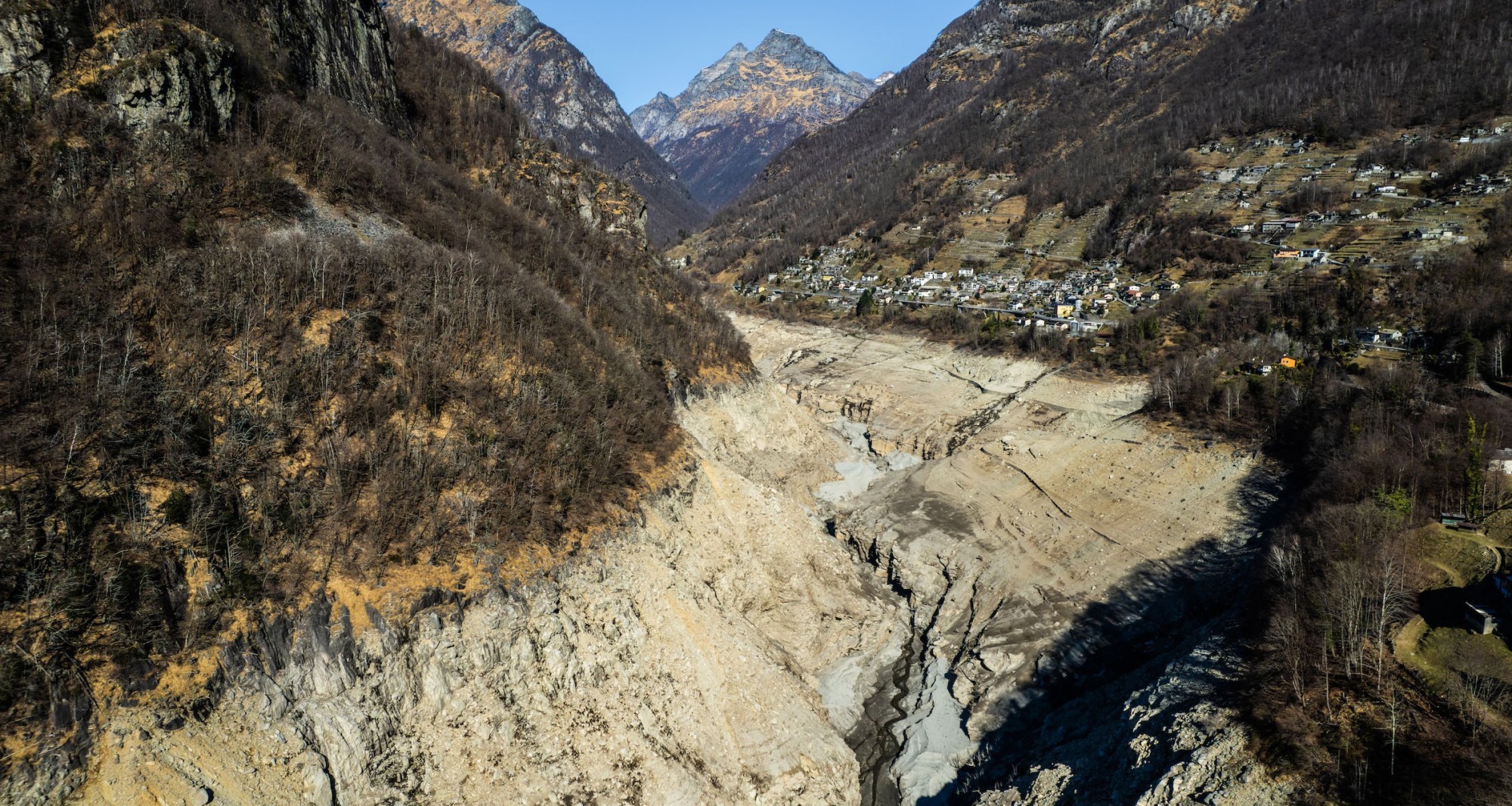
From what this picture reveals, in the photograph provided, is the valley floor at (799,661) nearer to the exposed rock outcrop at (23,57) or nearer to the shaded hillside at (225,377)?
the shaded hillside at (225,377)

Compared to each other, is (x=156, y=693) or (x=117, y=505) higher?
(x=117, y=505)

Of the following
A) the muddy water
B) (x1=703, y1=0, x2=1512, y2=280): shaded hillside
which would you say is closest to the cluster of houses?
(x1=703, y1=0, x2=1512, y2=280): shaded hillside

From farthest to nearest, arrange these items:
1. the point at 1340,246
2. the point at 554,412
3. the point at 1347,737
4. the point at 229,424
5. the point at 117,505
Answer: the point at 1340,246, the point at 554,412, the point at 229,424, the point at 1347,737, the point at 117,505

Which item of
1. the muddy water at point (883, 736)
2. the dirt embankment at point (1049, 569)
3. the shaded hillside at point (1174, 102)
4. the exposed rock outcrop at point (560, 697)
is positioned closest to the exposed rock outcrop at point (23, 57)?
the exposed rock outcrop at point (560, 697)

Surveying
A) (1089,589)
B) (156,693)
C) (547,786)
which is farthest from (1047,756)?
(156,693)

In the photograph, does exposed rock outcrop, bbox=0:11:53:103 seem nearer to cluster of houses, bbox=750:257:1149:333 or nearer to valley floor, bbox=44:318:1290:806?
valley floor, bbox=44:318:1290:806

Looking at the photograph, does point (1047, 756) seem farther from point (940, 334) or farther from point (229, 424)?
point (940, 334)

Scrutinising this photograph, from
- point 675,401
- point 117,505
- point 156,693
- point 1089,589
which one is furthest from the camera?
point 675,401
